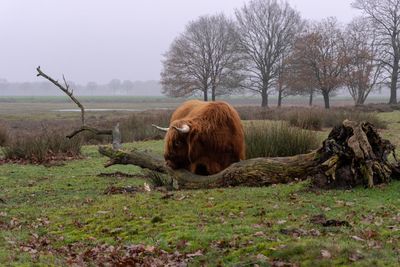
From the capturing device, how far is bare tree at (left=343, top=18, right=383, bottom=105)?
57156 millimetres

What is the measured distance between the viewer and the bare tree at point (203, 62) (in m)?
67.7

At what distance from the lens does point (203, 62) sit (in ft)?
226

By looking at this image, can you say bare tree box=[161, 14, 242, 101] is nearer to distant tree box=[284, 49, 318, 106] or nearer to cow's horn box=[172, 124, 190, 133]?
distant tree box=[284, 49, 318, 106]

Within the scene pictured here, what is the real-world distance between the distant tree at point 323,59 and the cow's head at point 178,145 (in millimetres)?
46439

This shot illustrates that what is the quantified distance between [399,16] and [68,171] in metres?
54.0

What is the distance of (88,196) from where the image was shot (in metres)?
11.4

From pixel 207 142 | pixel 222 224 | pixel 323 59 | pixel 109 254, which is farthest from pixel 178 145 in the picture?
pixel 323 59

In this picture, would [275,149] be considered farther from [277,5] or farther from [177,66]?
[277,5]

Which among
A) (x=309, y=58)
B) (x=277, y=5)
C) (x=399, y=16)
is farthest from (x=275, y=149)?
(x=277, y=5)

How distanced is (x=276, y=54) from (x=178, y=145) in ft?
196

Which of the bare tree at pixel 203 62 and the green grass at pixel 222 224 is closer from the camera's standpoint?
the green grass at pixel 222 224

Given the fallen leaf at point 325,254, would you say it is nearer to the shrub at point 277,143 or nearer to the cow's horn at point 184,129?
the cow's horn at point 184,129

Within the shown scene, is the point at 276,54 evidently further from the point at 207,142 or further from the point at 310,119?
the point at 207,142

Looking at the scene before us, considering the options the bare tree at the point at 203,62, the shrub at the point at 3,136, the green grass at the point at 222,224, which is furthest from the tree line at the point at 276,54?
the green grass at the point at 222,224
